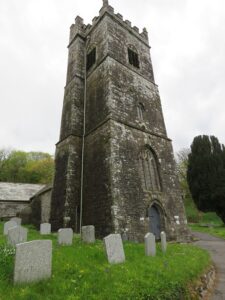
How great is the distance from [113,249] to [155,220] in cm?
766

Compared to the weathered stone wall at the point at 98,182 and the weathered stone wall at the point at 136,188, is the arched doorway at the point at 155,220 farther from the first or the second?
the weathered stone wall at the point at 98,182

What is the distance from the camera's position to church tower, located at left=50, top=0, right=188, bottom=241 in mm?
12180

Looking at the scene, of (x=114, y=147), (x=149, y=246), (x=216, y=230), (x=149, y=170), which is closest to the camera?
(x=149, y=246)

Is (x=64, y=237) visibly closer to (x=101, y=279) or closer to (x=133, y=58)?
(x=101, y=279)

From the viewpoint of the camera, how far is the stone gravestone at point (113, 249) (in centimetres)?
604

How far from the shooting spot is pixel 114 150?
42.0ft

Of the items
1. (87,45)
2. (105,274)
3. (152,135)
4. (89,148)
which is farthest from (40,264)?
(87,45)

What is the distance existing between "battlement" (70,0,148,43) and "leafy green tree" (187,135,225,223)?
1296 cm

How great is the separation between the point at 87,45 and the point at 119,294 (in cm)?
2084

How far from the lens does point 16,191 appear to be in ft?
88.4

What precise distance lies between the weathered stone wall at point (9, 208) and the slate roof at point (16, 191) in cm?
44

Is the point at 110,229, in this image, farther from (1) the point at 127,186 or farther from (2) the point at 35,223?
(2) the point at 35,223

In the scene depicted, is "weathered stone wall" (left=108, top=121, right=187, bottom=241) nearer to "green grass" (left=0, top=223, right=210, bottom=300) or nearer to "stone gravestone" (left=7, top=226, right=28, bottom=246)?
"stone gravestone" (left=7, top=226, right=28, bottom=246)

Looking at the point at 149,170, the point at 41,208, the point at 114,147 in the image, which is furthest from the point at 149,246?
the point at 41,208
